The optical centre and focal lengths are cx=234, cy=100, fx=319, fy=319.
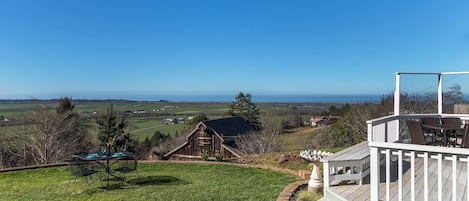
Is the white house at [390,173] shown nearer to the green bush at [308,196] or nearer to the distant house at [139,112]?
the green bush at [308,196]

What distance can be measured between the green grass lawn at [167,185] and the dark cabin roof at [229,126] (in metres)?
16.9

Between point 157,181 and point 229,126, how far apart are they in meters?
20.6

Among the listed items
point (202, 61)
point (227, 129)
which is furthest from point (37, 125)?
point (202, 61)

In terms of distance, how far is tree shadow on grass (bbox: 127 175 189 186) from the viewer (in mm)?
6741

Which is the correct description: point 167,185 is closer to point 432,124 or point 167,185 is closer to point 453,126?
point 432,124

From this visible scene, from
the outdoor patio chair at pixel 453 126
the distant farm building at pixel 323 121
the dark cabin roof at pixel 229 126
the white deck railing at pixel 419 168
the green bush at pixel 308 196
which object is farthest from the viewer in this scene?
the dark cabin roof at pixel 229 126

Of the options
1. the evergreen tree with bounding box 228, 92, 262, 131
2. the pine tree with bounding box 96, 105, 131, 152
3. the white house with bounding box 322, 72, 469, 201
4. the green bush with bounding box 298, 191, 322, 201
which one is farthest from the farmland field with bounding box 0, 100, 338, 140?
the white house with bounding box 322, 72, 469, 201

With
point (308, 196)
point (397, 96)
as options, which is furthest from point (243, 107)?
point (308, 196)

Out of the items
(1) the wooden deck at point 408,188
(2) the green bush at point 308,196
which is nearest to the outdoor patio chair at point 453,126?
(1) the wooden deck at point 408,188

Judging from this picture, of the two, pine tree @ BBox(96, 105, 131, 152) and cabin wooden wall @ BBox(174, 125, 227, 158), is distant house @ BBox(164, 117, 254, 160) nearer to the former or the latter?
cabin wooden wall @ BBox(174, 125, 227, 158)

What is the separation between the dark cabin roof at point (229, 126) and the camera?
25656 mm

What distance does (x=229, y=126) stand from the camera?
27.5 meters

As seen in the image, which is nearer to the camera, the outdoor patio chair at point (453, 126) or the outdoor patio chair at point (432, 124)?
the outdoor patio chair at point (453, 126)

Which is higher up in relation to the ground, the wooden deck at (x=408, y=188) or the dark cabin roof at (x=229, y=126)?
the wooden deck at (x=408, y=188)
